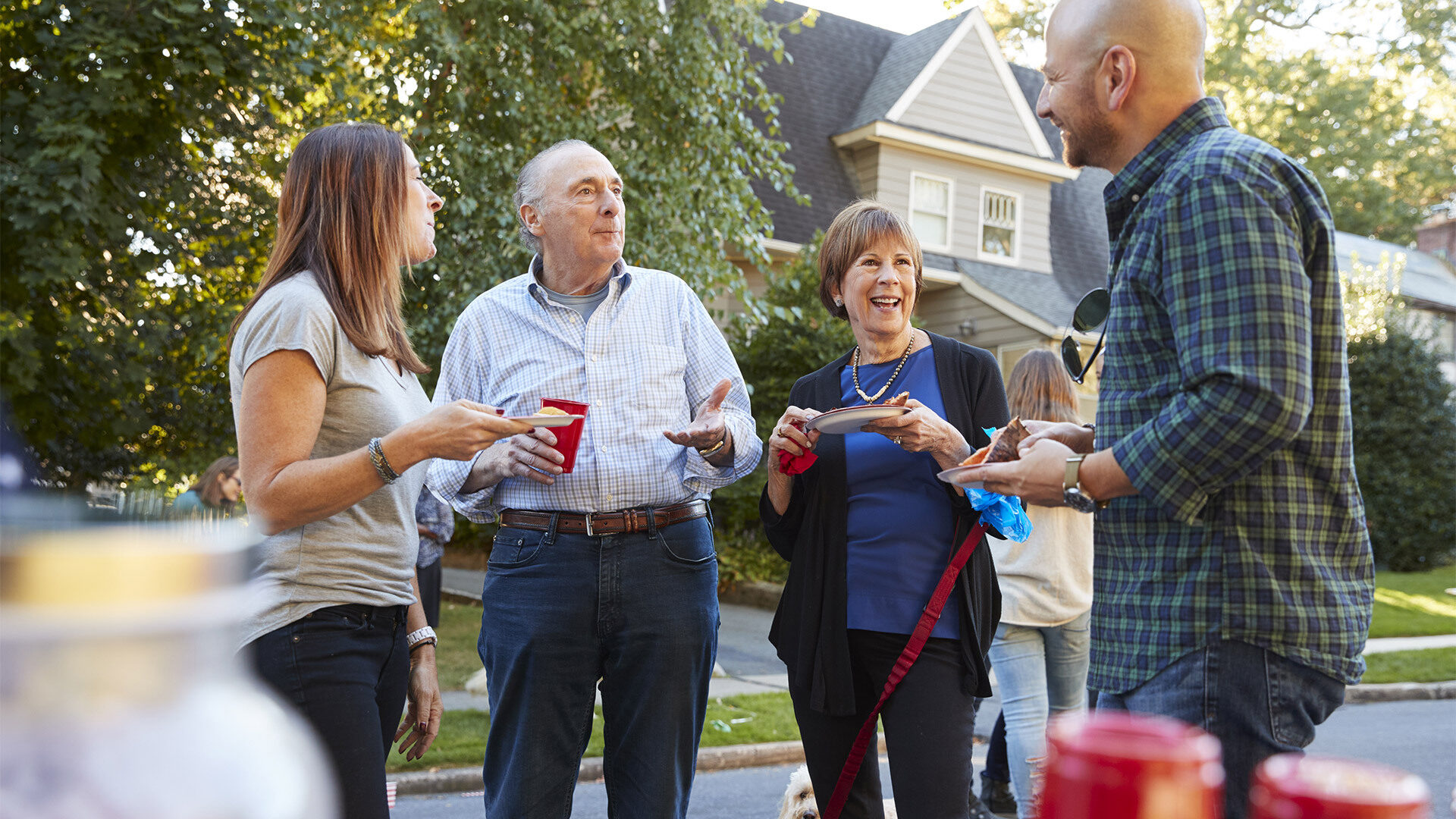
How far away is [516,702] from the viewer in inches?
117

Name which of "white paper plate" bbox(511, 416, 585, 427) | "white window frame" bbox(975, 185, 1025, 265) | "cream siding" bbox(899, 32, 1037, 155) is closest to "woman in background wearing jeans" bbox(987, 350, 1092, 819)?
"white paper plate" bbox(511, 416, 585, 427)

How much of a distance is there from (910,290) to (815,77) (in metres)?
16.3

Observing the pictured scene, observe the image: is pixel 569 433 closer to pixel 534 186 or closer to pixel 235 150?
pixel 534 186

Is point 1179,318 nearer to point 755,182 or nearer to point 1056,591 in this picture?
point 1056,591

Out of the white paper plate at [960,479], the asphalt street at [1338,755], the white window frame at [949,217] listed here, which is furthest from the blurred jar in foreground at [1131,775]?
the white window frame at [949,217]

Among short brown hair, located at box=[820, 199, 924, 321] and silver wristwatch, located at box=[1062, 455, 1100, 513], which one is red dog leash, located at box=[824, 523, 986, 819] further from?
silver wristwatch, located at box=[1062, 455, 1100, 513]

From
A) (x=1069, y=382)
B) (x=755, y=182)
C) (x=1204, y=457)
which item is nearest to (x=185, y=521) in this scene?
(x=1204, y=457)

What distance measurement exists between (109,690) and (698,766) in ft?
21.4

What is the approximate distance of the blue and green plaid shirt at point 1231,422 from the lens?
156 cm

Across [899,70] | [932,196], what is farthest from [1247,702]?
[899,70]

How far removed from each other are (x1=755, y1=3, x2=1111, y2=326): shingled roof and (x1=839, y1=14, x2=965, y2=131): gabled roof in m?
0.02

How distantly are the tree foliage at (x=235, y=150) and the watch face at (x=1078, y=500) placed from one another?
781 centimetres

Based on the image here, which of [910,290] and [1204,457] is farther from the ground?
[910,290]

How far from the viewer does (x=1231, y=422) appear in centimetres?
155
